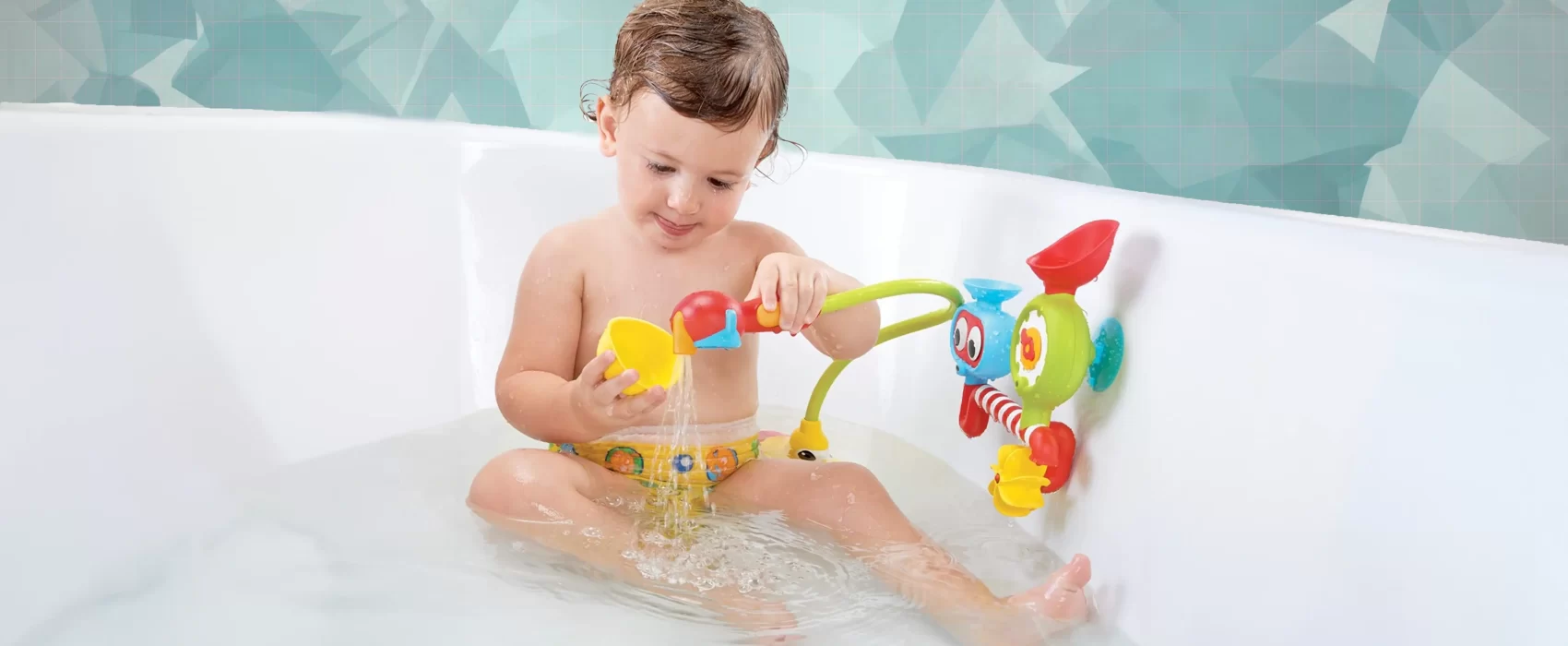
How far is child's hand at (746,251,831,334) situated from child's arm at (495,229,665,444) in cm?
18

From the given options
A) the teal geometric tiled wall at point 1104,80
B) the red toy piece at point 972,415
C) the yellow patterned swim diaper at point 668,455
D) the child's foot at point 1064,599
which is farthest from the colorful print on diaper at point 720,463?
the teal geometric tiled wall at point 1104,80

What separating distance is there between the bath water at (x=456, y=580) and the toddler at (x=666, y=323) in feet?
0.08

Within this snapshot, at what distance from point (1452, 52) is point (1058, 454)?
1.85 m

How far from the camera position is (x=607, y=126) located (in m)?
1.11

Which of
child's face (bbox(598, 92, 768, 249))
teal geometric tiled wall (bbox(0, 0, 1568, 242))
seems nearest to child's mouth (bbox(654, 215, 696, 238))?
child's face (bbox(598, 92, 768, 249))

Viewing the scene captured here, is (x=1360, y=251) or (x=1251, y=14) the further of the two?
(x=1251, y=14)

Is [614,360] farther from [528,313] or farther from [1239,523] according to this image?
[1239,523]

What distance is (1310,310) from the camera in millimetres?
687

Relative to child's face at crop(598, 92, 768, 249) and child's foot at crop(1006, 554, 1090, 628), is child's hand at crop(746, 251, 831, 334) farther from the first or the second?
child's foot at crop(1006, 554, 1090, 628)

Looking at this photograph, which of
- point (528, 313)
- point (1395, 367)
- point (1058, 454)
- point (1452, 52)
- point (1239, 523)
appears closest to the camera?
point (1395, 367)

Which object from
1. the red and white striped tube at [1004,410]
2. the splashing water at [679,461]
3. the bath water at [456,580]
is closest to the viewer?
the bath water at [456,580]

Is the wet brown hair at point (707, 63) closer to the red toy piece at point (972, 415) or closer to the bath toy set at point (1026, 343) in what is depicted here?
the bath toy set at point (1026, 343)

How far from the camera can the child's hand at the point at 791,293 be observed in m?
0.96

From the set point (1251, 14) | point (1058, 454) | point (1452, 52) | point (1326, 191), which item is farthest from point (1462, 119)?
point (1058, 454)
